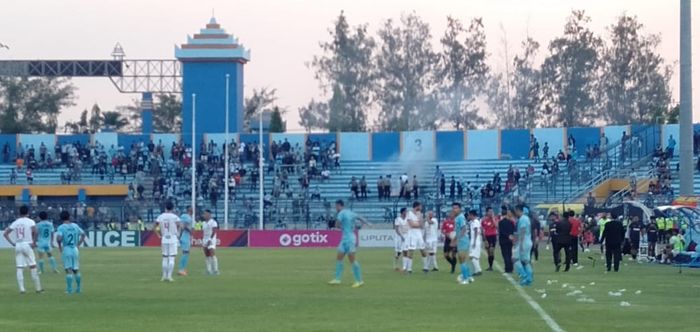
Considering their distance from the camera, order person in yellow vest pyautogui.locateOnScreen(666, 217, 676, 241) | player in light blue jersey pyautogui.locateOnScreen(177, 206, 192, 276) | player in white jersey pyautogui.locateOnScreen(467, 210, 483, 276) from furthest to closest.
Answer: person in yellow vest pyautogui.locateOnScreen(666, 217, 676, 241) < player in light blue jersey pyautogui.locateOnScreen(177, 206, 192, 276) < player in white jersey pyautogui.locateOnScreen(467, 210, 483, 276)

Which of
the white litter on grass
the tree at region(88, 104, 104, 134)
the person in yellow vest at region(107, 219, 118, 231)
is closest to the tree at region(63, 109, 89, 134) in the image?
the tree at region(88, 104, 104, 134)

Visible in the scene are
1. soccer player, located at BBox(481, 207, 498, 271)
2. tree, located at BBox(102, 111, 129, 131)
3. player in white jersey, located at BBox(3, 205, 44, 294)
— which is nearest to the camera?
player in white jersey, located at BBox(3, 205, 44, 294)

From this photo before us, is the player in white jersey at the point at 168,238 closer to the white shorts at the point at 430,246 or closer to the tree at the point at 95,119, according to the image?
the white shorts at the point at 430,246

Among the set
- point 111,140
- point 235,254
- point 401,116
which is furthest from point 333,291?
point 401,116

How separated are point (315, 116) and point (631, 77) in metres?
24.9

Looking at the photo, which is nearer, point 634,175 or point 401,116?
point 634,175

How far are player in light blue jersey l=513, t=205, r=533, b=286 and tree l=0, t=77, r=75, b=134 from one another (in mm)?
89718

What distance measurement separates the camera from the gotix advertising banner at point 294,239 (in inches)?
2635

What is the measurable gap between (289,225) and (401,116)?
3721 centimetres

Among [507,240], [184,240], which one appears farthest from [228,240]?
[507,240]

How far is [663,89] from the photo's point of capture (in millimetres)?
109000

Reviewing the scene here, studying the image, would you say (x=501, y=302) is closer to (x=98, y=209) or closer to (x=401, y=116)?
(x=98, y=209)

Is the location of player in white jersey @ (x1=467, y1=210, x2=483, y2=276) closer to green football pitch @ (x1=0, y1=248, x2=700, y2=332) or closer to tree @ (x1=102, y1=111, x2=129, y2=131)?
green football pitch @ (x1=0, y1=248, x2=700, y2=332)

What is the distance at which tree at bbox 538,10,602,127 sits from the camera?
10962 cm
